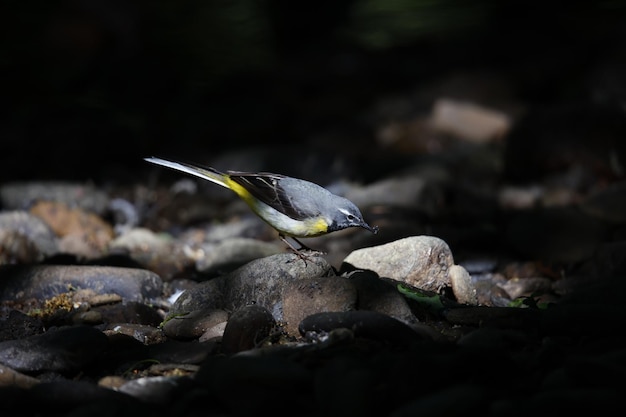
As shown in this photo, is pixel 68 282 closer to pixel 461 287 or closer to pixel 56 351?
pixel 56 351

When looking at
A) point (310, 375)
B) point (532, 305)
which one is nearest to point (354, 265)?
point (532, 305)

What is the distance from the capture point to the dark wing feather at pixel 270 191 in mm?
5418

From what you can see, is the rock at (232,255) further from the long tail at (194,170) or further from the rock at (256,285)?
the rock at (256,285)

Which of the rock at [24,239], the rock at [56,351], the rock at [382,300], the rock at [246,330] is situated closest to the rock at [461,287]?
the rock at [382,300]

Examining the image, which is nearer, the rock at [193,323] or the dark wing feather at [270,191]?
the rock at [193,323]

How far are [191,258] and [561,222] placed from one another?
304 cm

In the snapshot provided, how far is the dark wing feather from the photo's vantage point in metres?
5.42

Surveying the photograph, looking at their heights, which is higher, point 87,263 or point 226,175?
point 226,175

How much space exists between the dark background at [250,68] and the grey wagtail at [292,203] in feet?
13.5

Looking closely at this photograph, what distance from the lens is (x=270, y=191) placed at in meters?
5.56

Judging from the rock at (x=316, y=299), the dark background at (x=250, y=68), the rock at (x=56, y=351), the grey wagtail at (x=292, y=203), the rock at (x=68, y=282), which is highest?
the grey wagtail at (x=292, y=203)

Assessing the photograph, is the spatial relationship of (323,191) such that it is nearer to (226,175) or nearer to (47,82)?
(226,175)

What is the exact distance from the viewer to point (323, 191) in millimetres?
5434

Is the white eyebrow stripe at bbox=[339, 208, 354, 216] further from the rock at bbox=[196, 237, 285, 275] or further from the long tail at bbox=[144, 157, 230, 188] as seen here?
the rock at bbox=[196, 237, 285, 275]
